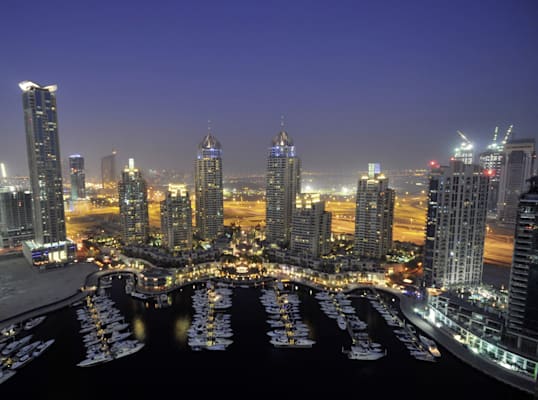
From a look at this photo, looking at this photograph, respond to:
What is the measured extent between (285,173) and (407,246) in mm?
21519

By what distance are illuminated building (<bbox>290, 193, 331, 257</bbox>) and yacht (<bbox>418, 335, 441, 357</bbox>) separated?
1917 cm

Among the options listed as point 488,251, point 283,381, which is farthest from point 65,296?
point 488,251

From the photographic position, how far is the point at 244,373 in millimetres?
21203

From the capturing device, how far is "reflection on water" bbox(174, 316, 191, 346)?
82.5 ft

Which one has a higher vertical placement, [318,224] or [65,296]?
[318,224]

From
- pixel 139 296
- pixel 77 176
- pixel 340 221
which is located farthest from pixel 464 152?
pixel 77 176

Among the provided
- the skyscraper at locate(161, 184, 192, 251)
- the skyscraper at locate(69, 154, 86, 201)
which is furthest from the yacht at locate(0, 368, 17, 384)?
the skyscraper at locate(69, 154, 86, 201)

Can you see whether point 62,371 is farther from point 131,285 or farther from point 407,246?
point 407,246

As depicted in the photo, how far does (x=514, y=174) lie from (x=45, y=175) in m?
87.4

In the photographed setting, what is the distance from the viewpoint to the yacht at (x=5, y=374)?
19973mm

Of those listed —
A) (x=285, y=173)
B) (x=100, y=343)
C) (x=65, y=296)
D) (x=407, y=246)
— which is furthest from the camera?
(x=285, y=173)

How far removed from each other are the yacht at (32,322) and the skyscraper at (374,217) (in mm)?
35948

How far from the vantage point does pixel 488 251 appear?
161 feet

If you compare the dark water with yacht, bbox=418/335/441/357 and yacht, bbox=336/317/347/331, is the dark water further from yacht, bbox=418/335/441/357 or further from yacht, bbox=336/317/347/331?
yacht, bbox=418/335/441/357
